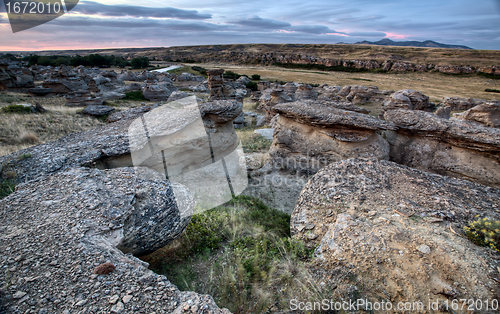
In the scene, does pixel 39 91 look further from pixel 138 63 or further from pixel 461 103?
pixel 461 103

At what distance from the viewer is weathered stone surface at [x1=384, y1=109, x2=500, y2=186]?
250 inches

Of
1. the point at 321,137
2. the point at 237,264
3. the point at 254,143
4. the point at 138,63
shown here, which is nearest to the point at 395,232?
the point at 237,264

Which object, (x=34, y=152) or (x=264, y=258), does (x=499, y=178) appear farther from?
(x=34, y=152)

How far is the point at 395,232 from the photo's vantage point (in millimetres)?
3625

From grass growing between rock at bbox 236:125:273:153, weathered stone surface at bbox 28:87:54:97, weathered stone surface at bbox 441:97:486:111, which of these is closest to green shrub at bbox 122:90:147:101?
weathered stone surface at bbox 28:87:54:97

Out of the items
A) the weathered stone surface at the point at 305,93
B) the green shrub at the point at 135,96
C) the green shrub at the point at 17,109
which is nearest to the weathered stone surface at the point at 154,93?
the green shrub at the point at 135,96

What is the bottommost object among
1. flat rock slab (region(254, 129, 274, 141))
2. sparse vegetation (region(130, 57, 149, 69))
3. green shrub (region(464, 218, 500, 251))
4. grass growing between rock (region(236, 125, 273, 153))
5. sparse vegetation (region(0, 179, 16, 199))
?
grass growing between rock (region(236, 125, 273, 153))

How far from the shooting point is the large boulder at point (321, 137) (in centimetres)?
761

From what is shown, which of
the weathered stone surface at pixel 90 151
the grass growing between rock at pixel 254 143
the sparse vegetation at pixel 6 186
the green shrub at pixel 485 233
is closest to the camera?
the green shrub at pixel 485 233

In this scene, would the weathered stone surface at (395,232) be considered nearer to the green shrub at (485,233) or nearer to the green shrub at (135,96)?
the green shrub at (485,233)

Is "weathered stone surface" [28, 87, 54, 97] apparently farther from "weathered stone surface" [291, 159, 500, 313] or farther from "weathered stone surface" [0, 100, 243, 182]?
"weathered stone surface" [291, 159, 500, 313]

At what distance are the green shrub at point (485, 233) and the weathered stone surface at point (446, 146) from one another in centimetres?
388

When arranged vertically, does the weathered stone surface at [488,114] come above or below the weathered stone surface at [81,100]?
above

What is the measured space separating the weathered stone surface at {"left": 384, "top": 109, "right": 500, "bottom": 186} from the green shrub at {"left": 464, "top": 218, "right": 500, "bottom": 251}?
3.88m
